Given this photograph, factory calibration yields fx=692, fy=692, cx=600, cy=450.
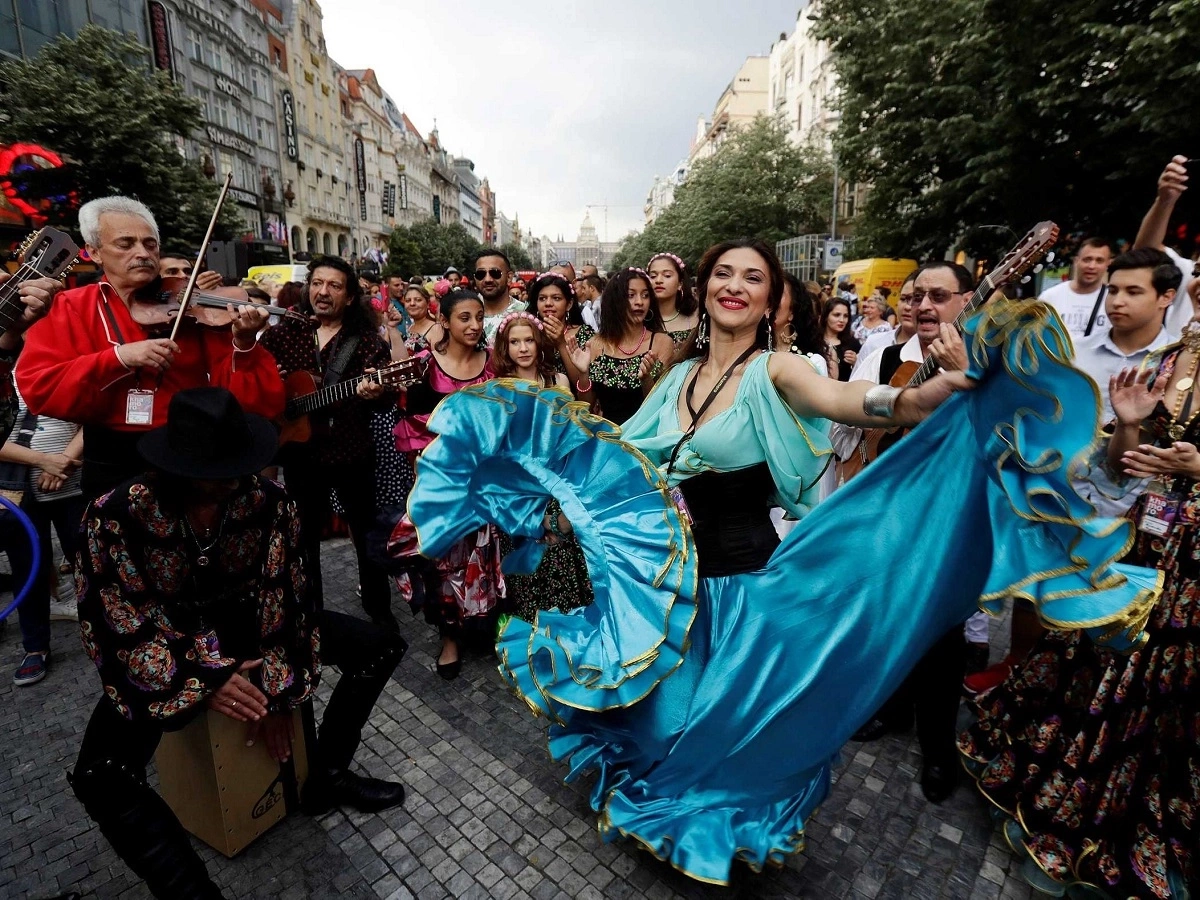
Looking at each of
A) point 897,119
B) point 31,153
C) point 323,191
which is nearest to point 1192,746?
point 31,153

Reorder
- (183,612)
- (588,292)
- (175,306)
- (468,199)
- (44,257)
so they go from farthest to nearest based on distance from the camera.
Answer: (468,199)
(588,292)
(44,257)
(175,306)
(183,612)

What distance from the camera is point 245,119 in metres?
40.2

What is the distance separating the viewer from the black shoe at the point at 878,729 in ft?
10.6

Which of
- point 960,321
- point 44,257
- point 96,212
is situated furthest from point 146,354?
point 960,321

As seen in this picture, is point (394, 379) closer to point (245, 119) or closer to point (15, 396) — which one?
point (15, 396)

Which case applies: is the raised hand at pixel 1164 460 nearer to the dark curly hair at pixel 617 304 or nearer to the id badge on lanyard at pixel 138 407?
the dark curly hair at pixel 617 304

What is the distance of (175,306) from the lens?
3074 mm

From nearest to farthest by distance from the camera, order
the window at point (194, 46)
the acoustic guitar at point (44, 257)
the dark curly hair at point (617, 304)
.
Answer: the acoustic guitar at point (44, 257)
the dark curly hair at point (617, 304)
the window at point (194, 46)

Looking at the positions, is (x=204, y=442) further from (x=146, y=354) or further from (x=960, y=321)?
(x=960, y=321)

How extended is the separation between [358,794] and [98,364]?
1.95 meters

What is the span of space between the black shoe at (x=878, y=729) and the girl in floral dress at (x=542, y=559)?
1.44 m

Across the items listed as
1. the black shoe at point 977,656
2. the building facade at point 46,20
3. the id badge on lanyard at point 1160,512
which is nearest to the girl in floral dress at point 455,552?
the black shoe at point 977,656

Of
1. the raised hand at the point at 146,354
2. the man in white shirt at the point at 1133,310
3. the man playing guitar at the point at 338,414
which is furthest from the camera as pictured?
the man playing guitar at the point at 338,414

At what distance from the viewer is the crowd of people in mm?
1967
